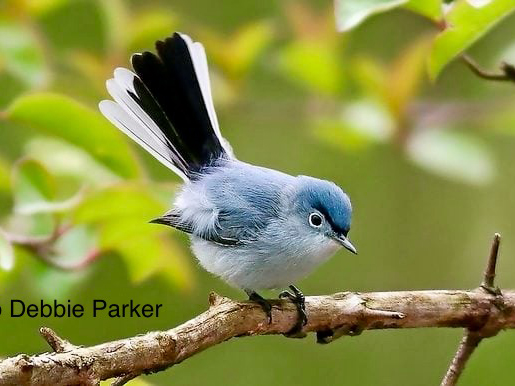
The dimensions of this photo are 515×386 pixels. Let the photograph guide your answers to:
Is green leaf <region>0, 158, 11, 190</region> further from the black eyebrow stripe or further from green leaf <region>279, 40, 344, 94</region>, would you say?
green leaf <region>279, 40, 344, 94</region>

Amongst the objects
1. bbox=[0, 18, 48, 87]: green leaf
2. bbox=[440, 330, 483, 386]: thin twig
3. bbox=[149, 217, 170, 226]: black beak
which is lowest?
bbox=[440, 330, 483, 386]: thin twig

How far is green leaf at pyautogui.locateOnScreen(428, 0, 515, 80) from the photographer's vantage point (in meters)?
1.39

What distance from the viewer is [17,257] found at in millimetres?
1848

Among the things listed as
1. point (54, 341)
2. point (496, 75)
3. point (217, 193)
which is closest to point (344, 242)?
point (217, 193)

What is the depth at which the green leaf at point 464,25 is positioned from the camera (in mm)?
1390

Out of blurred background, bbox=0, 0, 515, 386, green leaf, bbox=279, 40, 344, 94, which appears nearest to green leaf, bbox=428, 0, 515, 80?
blurred background, bbox=0, 0, 515, 386

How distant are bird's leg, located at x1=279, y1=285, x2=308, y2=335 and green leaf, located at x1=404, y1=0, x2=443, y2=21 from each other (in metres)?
0.54

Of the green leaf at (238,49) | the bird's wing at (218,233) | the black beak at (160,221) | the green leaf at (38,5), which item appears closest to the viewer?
the black beak at (160,221)

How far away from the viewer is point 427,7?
147 cm

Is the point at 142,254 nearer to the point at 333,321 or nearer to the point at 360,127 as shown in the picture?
the point at 333,321

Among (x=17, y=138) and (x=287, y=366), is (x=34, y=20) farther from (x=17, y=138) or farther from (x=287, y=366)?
(x=287, y=366)

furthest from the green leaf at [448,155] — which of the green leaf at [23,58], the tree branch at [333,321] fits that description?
the green leaf at [23,58]

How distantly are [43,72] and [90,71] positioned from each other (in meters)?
0.30

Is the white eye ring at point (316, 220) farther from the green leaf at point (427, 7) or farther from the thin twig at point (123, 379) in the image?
the thin twig at point (123, 379)
